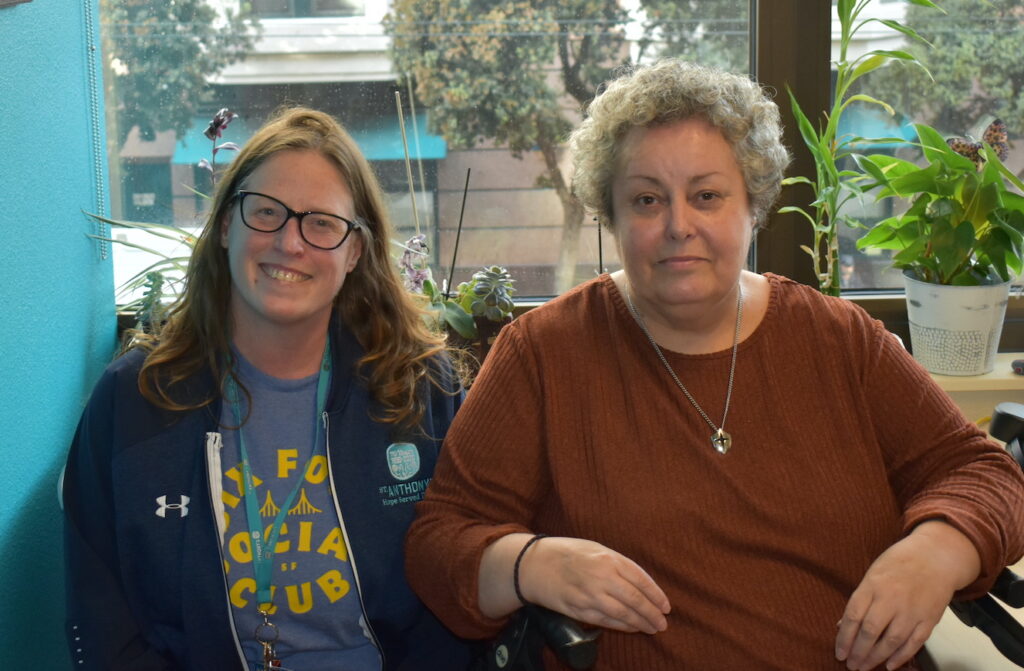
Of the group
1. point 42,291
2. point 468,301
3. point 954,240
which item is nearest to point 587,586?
point 468,301

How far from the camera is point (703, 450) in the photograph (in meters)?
1.63

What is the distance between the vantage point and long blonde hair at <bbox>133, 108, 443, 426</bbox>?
1709 millimetres

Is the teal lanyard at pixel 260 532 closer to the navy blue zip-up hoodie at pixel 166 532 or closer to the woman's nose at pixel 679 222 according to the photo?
the navy blue zip-up hoodie at pixel 166 532

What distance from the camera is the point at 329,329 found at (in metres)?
1.83

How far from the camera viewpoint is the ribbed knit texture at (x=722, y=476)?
5.13 feet

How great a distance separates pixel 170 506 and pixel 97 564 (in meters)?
0.15

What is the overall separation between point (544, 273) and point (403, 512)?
4.03 ft

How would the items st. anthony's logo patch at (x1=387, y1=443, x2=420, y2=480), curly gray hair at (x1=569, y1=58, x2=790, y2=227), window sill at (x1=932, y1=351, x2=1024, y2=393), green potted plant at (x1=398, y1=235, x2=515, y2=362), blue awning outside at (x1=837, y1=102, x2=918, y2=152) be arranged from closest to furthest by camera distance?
curly gray hair at (x1=569, y1=58, x2=790, y2=227) < st. anthony's logo patch at (x1=387, y1=443, x2=420, y2=480) < green potted plant at (x1=398, y1=235, x2=515, y2=362) < window sill at (x1=932, y1=351, x2=1024, y2=393) < blue awning outside at (x1=837, y1=102, x2=918, y2=152)

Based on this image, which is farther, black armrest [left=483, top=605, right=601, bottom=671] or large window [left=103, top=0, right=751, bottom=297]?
large window [left=103, top=0, right=751, bottom=297]

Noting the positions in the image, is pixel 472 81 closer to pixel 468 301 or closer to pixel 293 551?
pixel 468 301

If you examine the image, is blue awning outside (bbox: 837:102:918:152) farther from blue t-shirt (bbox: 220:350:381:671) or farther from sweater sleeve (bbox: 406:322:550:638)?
blue t-shirt (bbox: 220:350:381:671)

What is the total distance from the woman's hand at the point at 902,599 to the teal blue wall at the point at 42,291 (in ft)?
4.71

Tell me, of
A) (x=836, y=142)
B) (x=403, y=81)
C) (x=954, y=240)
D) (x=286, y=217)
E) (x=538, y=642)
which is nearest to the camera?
(x=538, y=642)

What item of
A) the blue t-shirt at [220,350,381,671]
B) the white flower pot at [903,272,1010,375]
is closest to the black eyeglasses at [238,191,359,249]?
the blue t-shirt at [220,350,381,671]
